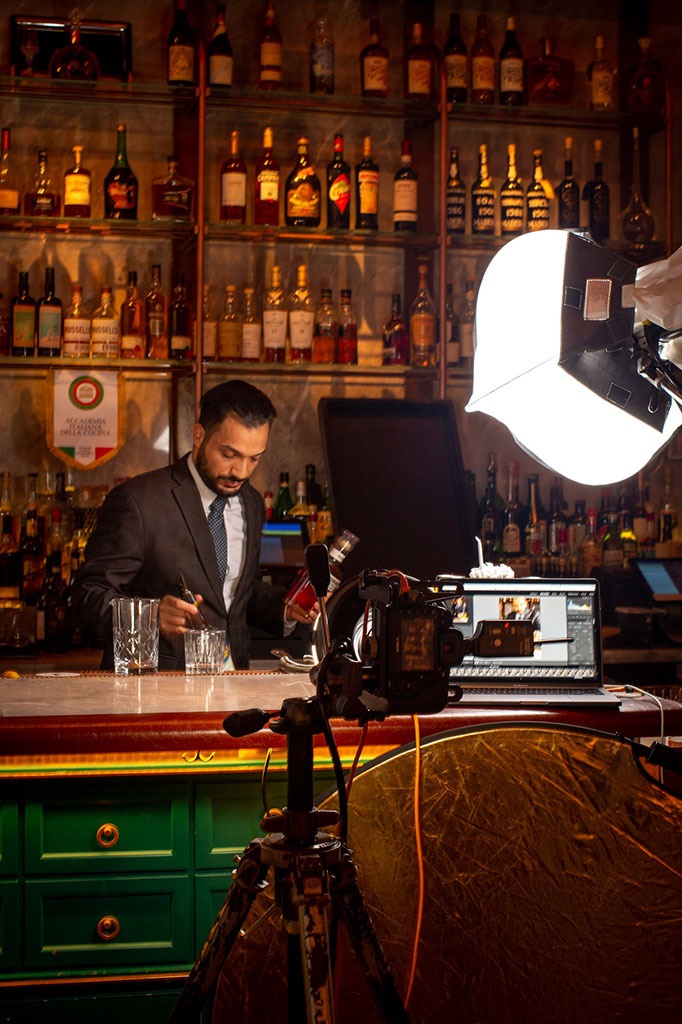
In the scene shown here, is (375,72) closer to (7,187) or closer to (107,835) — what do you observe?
(7,187)

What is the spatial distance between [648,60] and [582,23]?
0.34 m

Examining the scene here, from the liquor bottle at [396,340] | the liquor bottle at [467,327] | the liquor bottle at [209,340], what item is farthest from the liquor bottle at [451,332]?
the liquor bottle at [209,340]

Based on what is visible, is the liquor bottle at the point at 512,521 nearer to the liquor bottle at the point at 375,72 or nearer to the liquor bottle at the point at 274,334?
the liquor bottle at the point at 274,334

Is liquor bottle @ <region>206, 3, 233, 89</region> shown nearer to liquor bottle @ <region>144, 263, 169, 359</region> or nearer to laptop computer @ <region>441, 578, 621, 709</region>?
liquor bottle @ <region>144, 263, 169, 359</region>

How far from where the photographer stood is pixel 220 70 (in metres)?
3.98

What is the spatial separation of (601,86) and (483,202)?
0.65 metres

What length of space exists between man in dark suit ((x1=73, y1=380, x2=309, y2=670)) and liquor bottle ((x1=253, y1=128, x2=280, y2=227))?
1136 millimetres

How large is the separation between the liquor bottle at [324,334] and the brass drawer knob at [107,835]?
240 centimetres

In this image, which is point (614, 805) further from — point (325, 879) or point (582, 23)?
point (582, 23)

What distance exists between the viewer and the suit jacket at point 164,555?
302 cm

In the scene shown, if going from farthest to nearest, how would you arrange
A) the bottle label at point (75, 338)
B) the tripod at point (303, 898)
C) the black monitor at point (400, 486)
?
the bottle label at point (75, 338) < the black monitor at point (400, 486) < the tripod at point (303, 898)

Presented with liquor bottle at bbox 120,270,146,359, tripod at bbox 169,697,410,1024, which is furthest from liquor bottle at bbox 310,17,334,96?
tripod at bbox 169,697,410,1024

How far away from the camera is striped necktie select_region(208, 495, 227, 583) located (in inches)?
127

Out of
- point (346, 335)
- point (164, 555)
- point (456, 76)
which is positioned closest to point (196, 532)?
point (164, 555)
